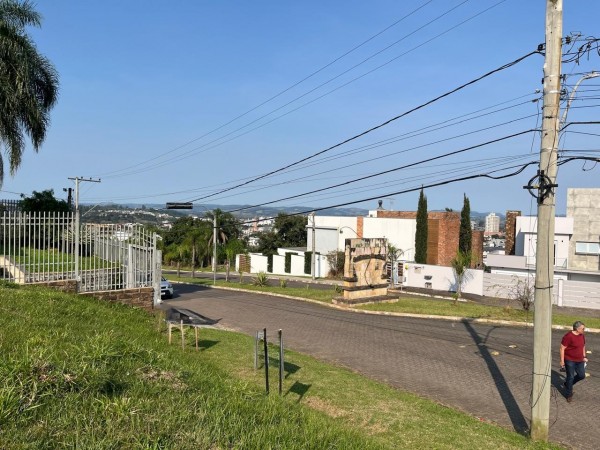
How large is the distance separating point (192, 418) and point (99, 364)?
1.57m

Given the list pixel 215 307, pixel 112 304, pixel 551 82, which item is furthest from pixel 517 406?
pixel 215 307

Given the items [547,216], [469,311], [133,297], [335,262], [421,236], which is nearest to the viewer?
[547,216]

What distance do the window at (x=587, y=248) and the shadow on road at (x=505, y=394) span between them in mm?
32557

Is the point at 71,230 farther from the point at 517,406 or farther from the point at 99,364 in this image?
the point at 517,406

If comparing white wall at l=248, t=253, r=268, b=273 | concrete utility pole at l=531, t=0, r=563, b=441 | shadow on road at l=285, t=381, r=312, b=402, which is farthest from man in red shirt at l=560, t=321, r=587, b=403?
white wall at l=248, t=253, r=268, b=273

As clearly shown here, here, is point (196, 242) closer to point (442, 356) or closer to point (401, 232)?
point (401, 232)

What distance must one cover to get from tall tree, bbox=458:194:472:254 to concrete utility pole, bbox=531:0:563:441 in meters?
41.7

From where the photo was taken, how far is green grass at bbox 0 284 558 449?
4.16 metres

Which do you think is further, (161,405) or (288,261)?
(288,261)

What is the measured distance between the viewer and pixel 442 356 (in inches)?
506

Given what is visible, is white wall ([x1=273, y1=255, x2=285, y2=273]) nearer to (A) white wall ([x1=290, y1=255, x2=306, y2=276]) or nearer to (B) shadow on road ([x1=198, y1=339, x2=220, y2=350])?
(A) white wall ([x1=290, y1=255, x2=306, y2=276])

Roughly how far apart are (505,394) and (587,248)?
123ft

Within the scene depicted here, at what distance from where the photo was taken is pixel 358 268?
23734 millimetres

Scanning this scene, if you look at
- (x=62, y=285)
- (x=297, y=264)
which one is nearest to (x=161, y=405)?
(x=62, y=285)
